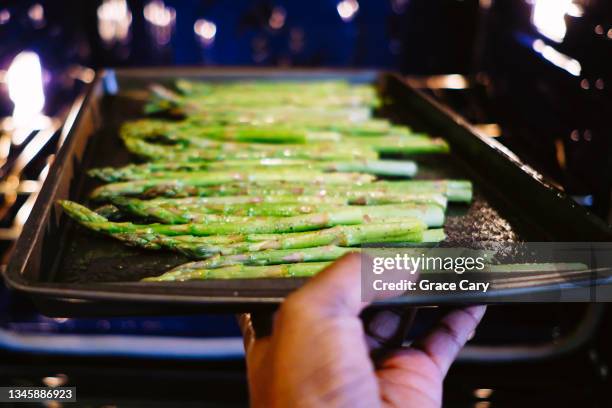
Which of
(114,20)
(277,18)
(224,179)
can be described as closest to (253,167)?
(224,179)

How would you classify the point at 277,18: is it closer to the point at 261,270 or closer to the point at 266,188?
the point at 266,188

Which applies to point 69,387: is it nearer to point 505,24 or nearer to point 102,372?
point 102,372

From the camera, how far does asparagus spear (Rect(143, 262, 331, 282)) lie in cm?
180

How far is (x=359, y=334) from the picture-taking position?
1339mm

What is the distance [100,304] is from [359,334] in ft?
2.55

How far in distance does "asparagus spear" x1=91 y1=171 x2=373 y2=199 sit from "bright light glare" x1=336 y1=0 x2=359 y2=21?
3060mm

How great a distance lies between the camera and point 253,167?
2.56 metres

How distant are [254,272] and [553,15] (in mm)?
2160

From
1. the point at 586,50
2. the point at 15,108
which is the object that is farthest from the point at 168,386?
the point at 586,50

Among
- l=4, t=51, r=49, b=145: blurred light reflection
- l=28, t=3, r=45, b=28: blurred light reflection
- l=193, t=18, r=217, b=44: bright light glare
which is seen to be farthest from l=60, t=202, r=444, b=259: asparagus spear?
l=193, t=18, r=217, b=44: bright light glare

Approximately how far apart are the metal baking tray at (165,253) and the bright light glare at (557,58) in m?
0.53

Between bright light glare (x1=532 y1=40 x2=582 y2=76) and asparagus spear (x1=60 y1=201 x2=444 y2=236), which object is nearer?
asparagus spear (x1=60 y1=201 x2=444 y2=236)

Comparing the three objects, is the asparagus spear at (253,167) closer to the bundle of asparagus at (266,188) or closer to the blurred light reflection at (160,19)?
the bundle of asparagus at (266,188)

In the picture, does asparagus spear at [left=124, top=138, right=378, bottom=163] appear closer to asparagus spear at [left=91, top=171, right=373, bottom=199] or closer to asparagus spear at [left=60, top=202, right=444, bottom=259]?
asparagus spear at [left=91, top=171, right=373, bottom=199]
